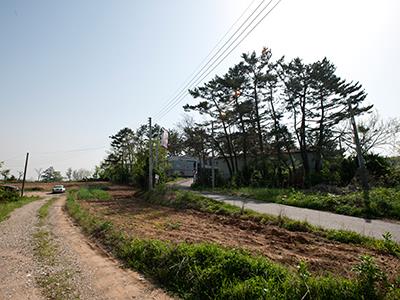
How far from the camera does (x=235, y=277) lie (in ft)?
16.4

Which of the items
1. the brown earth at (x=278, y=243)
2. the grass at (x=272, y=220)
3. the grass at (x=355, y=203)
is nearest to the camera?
the brown earth at (x=278, y=243)

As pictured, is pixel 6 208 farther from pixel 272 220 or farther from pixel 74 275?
pixel 272 220

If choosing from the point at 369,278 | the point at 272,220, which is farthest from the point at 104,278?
the point at 272,220

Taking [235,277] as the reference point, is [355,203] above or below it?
above

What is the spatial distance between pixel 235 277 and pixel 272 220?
21.3 feet

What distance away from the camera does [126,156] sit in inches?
2562

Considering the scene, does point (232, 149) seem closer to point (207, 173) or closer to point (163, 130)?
point (207, 173)

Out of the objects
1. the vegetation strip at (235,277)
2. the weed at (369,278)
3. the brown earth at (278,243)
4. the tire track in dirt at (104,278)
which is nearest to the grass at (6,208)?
the tire track in dirt at (104,278)

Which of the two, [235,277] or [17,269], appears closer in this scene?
[235,277]

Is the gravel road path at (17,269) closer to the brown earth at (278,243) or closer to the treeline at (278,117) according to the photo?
the brown earth at (278,243)

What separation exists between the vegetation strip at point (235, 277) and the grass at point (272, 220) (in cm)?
198

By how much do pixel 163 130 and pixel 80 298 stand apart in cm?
2131

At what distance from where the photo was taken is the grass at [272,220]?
7.35m

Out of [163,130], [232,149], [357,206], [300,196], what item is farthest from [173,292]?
[232,149]
